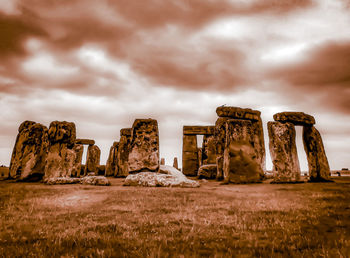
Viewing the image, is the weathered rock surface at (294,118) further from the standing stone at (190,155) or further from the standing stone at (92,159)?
the standing stone at (92,159)

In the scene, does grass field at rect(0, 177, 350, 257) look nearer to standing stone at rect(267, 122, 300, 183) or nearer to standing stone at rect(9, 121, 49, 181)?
standing stone at rect(267, 122, 300, 183)

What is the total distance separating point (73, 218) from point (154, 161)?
7236 mm

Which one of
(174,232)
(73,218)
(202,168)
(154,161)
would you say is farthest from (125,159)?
(174,232)

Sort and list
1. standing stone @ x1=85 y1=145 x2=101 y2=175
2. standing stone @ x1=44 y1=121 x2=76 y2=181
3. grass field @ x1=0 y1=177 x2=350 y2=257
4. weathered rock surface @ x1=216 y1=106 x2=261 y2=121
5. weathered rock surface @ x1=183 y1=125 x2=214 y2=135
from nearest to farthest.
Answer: grass field @ x1=0 y1=177 x2=350 y2=257 → standing stone @ x1=44 y1=121 x2=76 y2=181 → weathered rock surface @ x1=216 y1=106 x2=261 y2=121 → weathered rock surface @ x1=183 y1=125 x2=214 y2=135 → standing stone @ x1=85 y1=145 x2=101 y2=175

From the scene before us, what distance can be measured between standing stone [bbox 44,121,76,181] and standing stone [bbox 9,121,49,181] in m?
1.08

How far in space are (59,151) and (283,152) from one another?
10.9m

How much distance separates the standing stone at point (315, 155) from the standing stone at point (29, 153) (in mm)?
13614

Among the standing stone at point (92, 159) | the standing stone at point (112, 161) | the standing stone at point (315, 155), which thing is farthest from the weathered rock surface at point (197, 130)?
the standing stone at point (92, 159)

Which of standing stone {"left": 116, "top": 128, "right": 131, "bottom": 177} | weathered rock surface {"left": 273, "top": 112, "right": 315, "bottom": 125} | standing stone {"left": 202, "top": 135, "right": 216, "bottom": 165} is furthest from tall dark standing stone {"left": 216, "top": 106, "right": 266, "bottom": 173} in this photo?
standing stone {"left": 116, "top": 128, "right": 131, "bottom": 177}

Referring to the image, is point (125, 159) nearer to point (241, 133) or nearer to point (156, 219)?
point (241, 133)

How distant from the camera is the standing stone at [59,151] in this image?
11531mm

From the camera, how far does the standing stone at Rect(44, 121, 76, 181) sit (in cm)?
1153

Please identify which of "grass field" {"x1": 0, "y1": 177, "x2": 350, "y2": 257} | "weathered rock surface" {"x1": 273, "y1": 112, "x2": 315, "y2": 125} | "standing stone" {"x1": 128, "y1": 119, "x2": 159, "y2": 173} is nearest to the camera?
"grass field" {"x1": 0, "y1": 177, "x2": 350, "y2": 257}

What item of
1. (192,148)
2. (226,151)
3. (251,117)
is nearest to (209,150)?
(192,148)
